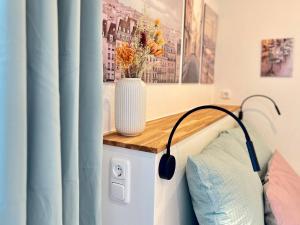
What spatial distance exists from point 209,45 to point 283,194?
1564mm

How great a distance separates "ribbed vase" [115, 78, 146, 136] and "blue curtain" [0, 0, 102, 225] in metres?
0.19

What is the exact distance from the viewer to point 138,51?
40.5 inches

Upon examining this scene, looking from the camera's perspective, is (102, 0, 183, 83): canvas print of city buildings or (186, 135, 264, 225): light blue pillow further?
(102, 0, 183, 83): canvas print of city buildings

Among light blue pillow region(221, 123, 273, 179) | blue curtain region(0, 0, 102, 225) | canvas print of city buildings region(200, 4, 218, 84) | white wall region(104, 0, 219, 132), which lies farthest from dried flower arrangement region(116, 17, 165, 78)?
canvas print of city buildings region(200, 4, 218, 84)

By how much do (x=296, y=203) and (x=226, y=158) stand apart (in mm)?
428

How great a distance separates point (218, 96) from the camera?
2.70 m

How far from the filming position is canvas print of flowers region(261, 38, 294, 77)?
2393mm

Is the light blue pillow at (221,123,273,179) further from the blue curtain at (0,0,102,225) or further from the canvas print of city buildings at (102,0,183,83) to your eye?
the blue curtain at (0,0,102,225)

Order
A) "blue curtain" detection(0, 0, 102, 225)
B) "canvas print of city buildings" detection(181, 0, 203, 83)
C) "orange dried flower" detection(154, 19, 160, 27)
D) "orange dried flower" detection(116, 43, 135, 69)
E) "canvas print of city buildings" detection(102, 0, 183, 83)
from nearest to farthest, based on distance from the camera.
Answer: "blue curtain" detection(0, 0, 102, 225)
"orange dried flower" detection(116, 43, 135, 69)
"canvas print of city buildings" detection(102, 0, 183, 83)
"orange dried flower" detection(154, 19, 160, 27)
"canvas print of city buildings" detection(181, 0, 203, 83)

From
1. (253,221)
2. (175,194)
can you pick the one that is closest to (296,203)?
(253,221)

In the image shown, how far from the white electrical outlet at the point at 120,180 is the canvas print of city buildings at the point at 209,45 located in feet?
5.06

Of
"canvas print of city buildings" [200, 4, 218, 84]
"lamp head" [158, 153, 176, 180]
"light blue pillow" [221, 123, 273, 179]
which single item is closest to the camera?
"lamp head" [158, 153, 176, 180]

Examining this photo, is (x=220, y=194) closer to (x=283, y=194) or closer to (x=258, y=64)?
(x=283, y=194)

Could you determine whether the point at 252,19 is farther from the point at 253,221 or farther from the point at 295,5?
the point at 253,221
